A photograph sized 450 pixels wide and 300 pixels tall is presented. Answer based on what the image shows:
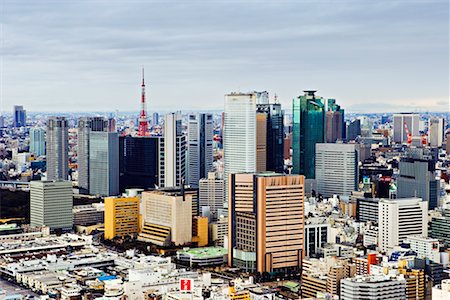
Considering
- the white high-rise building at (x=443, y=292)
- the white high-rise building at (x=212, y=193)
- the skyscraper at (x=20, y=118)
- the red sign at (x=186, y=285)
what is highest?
the skyscraper at (x=20, y=118)

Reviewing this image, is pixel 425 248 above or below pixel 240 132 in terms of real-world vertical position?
below

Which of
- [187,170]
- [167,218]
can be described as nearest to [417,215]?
[167,218]

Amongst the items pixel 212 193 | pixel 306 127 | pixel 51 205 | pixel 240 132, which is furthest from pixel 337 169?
pixel 51 205

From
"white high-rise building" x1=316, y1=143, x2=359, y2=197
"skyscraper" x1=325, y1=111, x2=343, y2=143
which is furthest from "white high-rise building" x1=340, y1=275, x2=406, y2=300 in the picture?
"skyscraper" x1=325, y1=111, x2=343, y2=143

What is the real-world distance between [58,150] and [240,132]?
5.75 meters

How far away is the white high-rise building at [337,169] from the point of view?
16.6 meters

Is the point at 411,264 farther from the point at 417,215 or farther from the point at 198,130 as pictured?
the point at 198,130

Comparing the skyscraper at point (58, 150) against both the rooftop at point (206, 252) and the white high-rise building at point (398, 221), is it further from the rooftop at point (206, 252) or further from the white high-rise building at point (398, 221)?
the white high-rise building at point (398, 221)

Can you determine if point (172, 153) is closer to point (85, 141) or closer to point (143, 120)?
point (85, 141)

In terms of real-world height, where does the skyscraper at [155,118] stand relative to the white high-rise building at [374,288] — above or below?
above

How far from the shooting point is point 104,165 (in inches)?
673

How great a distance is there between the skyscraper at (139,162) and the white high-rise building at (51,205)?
3.57 meters

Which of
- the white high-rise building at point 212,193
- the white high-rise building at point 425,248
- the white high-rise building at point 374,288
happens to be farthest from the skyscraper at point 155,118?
the white high-rise building at point 374,288

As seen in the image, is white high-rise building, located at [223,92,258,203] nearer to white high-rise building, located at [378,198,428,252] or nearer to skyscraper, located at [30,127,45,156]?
white high-rise building, located at [378,198,428,252]
